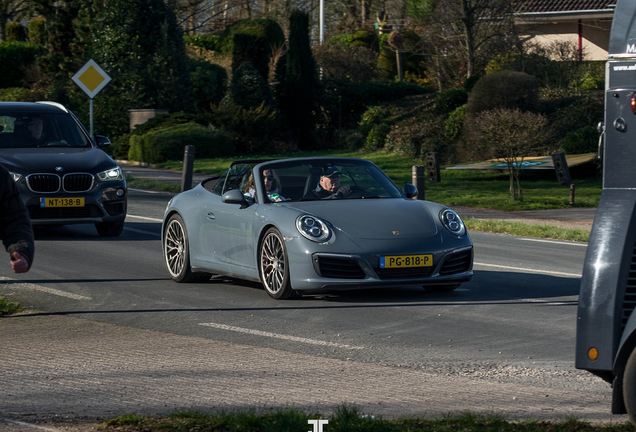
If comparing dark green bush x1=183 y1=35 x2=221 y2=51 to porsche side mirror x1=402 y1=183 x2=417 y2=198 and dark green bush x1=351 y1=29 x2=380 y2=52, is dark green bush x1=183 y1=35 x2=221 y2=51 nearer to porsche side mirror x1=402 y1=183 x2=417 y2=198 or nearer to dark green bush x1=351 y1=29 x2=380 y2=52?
dark green bush x1=351 y1=29 x2=380 y2=52

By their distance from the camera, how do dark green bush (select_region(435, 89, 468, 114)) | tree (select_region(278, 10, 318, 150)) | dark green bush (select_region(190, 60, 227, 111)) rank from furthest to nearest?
dark green bush (select_region(190, 60, 227, 111)) < tree (select_region(278, 10, 318, 150)) < dark green bush (select_region(435, 89, 468, 114))

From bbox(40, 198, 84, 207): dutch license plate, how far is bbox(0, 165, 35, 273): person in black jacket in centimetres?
847

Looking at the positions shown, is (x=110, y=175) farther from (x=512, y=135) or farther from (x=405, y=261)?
(x=512, y=135)

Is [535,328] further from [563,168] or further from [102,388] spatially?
[563,168]

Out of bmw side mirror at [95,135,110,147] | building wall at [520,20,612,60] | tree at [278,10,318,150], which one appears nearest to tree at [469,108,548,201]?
bmw side mirror at [95,135,110,147]

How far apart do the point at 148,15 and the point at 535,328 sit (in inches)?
1202

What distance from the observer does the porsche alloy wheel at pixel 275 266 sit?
9.18 metres

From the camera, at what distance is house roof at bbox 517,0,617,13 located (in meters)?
43.3

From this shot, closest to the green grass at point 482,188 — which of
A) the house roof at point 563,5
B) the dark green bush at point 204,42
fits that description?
the house roof at point 563,5

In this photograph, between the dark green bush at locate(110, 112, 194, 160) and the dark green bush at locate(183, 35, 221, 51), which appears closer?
the dark green bush at locate(110, 112, 194, 160)

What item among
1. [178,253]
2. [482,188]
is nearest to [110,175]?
[178,253]

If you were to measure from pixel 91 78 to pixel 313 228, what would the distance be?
14.1 metres

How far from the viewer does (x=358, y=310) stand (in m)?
8.82

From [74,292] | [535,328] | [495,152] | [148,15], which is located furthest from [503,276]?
[148,15]
